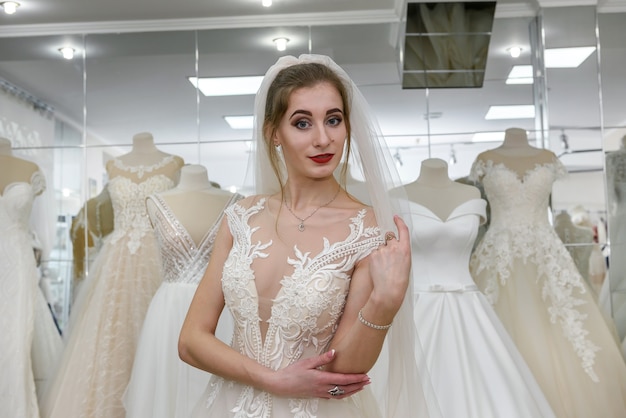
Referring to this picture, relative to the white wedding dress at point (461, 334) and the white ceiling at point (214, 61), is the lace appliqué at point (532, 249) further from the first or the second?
the white ceiling at point (214, 61)

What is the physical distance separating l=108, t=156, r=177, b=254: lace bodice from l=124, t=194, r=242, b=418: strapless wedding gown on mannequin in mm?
441

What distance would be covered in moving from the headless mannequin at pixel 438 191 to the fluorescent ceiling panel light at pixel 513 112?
0.81m

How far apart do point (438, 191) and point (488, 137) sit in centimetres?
87

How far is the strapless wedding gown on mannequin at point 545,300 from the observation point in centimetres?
406

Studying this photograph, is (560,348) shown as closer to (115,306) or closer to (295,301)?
(115,306)

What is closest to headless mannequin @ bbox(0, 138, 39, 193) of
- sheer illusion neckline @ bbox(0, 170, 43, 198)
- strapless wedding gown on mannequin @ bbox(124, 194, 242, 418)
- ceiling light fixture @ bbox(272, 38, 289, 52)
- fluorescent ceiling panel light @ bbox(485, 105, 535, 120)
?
sheer illusion neckline @ bbox(0, 170, 43, 198)

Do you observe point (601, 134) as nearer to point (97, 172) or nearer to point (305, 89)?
point (97, 172)

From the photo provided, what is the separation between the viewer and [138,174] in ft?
15.0

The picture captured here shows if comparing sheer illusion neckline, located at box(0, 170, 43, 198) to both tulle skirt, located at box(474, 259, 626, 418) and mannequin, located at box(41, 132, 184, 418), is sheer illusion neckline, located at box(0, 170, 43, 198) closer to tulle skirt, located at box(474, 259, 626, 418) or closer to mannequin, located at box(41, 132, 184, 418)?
mannequin, located at box(41, 132, 184, 418)

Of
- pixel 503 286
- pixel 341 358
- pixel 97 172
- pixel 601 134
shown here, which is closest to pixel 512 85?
pixel 601 134

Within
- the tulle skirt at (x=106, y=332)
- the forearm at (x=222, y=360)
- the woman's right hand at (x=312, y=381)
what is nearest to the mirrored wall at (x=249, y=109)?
the tulle skirt at (x=106, y=332)

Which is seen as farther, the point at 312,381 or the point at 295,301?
the point at 295,301

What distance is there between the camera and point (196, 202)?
3.94m

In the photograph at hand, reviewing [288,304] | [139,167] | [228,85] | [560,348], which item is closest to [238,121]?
[228,85]
